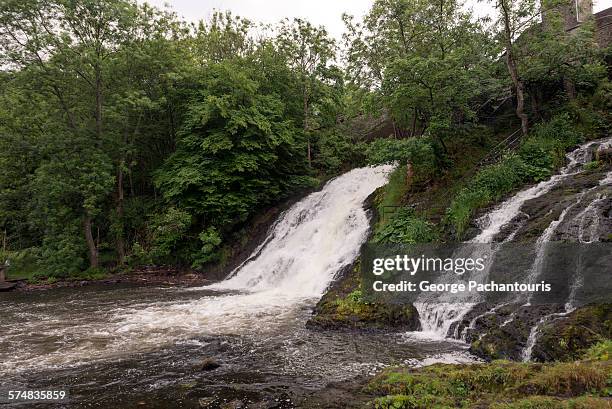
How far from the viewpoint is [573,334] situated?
6.48 meters

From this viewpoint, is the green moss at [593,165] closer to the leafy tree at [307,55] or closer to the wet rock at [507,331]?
the wet rock at [507,331]

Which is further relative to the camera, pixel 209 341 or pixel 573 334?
pixel 209 341

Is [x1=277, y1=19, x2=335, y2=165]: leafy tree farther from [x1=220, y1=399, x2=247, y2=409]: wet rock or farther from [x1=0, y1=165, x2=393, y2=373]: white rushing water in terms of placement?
[x1=220, y1=399, x2=247, y2=409]: wet rock

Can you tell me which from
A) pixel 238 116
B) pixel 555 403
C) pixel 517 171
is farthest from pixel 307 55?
pixel 555 403

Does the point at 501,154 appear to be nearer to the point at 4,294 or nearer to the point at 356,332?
the point at 356,332

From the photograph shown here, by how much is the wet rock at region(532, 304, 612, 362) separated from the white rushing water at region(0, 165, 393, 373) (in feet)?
18.0

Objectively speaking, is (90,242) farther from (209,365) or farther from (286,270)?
(209,365)

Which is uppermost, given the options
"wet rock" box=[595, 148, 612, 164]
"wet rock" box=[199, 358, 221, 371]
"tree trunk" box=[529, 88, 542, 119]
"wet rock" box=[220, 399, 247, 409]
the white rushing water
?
"tree trunk" box=[529, 88, 542, 119]

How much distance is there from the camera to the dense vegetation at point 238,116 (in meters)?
13.1

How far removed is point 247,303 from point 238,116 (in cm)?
957

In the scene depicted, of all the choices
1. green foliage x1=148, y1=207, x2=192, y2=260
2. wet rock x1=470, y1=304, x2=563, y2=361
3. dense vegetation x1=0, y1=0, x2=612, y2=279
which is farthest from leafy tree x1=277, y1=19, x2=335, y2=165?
wet rock x1=470, y1=304, x2=563, y2=361

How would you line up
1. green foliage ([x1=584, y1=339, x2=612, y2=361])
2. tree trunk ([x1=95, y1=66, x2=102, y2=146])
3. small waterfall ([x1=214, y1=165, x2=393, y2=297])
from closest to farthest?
green foliage ([x1=584, y1=339, x2=612, y2=361])
small waterfall ([x1=214, y1=165, x2=393, y2=297])
tree trunk ([x1=95, y1=66, x2=102, y2=146])

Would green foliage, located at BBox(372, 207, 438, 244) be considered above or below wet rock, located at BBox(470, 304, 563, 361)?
above

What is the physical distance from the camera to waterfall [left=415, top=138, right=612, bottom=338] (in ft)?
28.2
